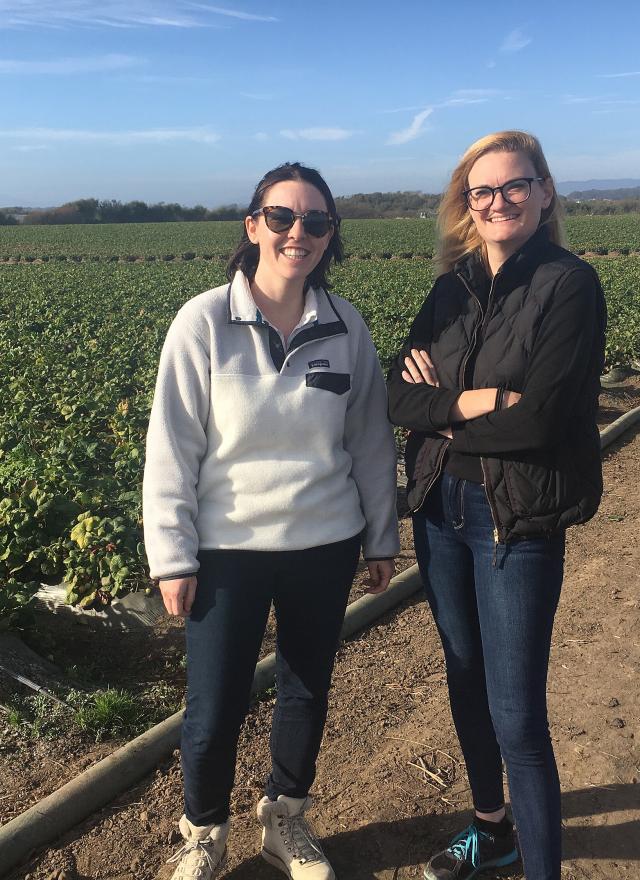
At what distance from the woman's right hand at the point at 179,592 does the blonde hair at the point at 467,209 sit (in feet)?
4.20

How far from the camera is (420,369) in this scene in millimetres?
2457

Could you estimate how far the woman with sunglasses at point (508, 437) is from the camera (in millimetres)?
2137

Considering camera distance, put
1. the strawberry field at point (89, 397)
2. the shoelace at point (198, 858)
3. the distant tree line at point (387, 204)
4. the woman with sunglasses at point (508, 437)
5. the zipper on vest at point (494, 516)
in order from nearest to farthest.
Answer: the woman with sunglasses at point (508, 437) < the zipper on vest at point (494, 516) < the shoelace at point (198, 858) < the strawberry field at point (89, 397) < the distant tree line at point (387, 204)

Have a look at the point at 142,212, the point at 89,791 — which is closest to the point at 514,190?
the point at 89,791

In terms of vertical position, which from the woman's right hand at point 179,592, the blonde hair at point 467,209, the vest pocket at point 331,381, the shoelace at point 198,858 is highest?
the blonde hair at point 467,209

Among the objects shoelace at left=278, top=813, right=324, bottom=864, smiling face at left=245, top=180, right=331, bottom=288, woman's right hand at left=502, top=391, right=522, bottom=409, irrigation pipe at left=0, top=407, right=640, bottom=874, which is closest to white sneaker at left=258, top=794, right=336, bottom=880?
shoelace at left=278, top=813, right=324, bottom=864

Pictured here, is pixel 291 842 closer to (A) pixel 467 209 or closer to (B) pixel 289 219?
(B) pixel 289 219

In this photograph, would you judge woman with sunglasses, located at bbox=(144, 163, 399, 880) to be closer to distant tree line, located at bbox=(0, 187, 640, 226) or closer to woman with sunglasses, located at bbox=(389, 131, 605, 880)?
woman with sunglasses, located at bbox=(389, 131, 605, 880)

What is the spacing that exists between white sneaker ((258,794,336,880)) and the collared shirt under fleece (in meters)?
1.01

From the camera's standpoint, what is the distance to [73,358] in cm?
1235

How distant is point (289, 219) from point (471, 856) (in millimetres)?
2175

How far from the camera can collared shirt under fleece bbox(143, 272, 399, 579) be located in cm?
230

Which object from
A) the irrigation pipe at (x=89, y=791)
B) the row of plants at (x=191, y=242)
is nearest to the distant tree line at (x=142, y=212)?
the row of plants at (x=191, y=242)

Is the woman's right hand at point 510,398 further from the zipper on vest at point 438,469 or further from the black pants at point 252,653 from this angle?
the black pants at point 252,653
